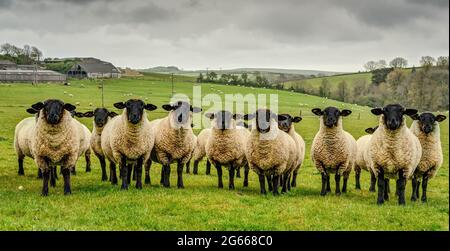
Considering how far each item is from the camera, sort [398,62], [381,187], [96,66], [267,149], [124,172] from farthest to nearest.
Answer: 1. [398,62]
2. [96,66]
3. [267,149]
4. [124,172]
5. [381,187]

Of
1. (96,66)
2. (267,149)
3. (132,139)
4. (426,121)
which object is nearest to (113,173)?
(132,139)

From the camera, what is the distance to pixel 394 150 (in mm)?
13711

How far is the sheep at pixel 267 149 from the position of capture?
596 inches

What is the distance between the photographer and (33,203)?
1218 cm

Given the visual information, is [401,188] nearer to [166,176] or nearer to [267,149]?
[267,149]

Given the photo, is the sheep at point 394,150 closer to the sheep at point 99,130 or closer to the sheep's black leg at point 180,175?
the sheep's black leg at point 180,175

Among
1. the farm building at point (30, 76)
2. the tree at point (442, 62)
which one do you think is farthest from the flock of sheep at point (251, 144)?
the tree at point (442, 62)

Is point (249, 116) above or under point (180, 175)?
above

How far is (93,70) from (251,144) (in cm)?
8817

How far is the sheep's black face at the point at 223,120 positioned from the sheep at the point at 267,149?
1140 millimetres

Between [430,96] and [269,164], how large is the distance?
7060 cm

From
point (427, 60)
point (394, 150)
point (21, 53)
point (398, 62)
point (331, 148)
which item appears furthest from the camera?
point (398, 62)
